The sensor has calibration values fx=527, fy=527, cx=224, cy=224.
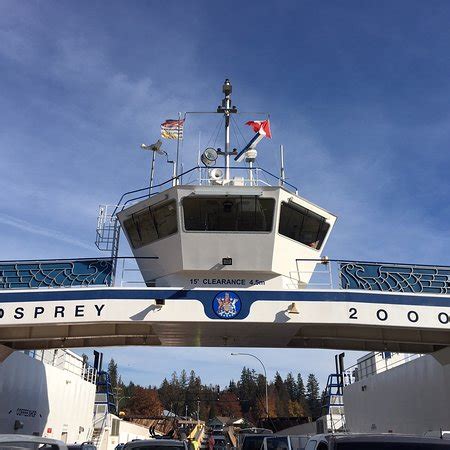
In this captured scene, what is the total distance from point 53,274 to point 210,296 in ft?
13.0

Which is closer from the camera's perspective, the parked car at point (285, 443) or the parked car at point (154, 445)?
the parked car at point (154, 445)

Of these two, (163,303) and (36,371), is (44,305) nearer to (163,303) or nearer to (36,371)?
(163,303)

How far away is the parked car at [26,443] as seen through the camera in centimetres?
583

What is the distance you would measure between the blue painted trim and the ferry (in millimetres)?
22

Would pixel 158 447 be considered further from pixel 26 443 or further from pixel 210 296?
pixel 26 443

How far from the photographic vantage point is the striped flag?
17.9m

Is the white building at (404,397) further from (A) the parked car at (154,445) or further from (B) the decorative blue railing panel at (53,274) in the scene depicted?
(B) the decorative blue railing panel at (53,274)

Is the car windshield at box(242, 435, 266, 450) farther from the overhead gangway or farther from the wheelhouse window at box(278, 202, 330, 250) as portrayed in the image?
the wheelhouse window at box(278, 202, 330, 250)

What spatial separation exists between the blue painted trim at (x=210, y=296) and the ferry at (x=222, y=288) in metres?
0.02

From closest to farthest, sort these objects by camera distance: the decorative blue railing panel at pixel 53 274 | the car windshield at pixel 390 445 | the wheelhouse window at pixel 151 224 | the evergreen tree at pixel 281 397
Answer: the car windshield at pixel 390 445, the decorative blue railing panel at pixel 53 274, the wheelhouse window at pixel 151 224, the evergreen tree at pixel 281 397

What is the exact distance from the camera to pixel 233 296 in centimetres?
1181

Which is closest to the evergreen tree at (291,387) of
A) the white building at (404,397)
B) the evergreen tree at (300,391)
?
the evergreen tree at (300,391)

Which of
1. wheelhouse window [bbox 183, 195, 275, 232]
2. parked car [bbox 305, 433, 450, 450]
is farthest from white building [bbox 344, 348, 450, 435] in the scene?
parked car [bbox 305, 433, 450, 450]

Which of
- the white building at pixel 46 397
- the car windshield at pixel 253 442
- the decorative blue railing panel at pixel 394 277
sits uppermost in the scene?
the decorative blue railing panel at pixel 394 277
